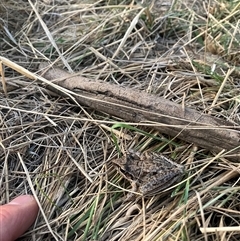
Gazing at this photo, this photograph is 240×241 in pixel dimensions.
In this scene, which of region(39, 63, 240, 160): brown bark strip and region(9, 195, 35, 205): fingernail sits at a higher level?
region(39, 63, 240, 160): brown bark strip

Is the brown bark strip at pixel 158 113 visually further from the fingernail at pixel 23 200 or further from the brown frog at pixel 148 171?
the fingernail at pixel 23 200

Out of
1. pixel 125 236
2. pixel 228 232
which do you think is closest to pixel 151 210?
pixel 125 236

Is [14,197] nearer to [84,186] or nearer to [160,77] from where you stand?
[84,186]

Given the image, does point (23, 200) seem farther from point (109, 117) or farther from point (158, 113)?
point (158, 113)

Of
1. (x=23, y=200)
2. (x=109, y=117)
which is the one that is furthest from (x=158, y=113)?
(x=23, y=200)

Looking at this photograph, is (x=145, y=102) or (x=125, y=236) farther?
(x=145, y=102)

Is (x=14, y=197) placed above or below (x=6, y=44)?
below

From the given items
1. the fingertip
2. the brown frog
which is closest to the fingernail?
the fingertip

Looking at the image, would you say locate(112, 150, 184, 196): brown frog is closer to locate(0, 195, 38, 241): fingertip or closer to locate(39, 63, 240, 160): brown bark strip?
locate(39, 63, 240, 160): brown bark strip
